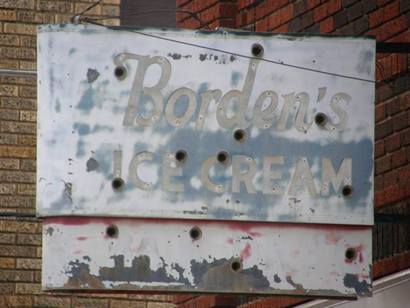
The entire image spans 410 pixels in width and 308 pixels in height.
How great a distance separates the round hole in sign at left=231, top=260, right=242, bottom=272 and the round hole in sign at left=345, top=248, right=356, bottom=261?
0.45 metres

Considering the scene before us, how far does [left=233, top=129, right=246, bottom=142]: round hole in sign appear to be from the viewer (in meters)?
7.17

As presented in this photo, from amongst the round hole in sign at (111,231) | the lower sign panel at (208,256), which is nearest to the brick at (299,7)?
the lower sign panel at (208,256)

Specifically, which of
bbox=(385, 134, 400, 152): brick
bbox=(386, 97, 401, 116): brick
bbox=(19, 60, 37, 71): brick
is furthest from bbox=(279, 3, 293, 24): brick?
bbox=(19, 60, 37, 71): brick

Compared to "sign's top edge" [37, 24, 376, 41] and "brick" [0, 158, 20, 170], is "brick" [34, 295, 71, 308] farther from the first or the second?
"sign's top edge" [37, 24, 376, 41]

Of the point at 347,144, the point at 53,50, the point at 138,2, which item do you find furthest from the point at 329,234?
the point at 138,2

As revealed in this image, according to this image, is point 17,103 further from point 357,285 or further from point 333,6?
A: point 357,285

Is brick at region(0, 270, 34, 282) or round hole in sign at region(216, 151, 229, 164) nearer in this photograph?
round hole in sign at region(216, 151, 229, 164)

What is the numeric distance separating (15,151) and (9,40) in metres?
0.76

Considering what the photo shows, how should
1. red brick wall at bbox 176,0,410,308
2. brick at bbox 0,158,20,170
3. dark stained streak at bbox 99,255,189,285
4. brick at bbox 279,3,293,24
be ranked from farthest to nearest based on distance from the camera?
1. brick at bbox 0,158,20,170
2. brick at bbox 279,3,293,24
3. red brick wall at bbox 176,0,410,308
4. dark stained streak at bbox 99,255,189,285

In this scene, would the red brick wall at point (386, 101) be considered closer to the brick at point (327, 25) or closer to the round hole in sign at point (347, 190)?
the brick at point (327, 25)

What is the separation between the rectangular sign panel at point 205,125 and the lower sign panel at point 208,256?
61mm

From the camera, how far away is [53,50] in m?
7.18

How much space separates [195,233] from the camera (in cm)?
710

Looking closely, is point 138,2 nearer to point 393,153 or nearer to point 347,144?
point 393,153
